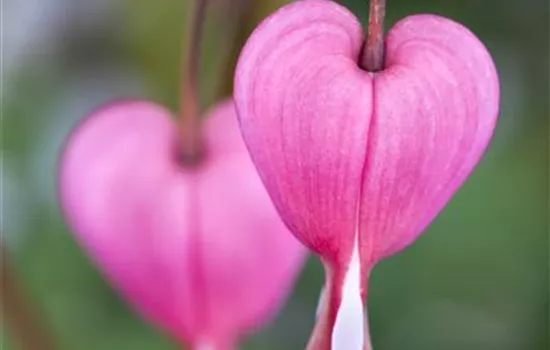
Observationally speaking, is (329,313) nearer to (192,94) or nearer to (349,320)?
(349,320)

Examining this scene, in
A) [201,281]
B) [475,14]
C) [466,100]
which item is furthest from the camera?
[475,14]

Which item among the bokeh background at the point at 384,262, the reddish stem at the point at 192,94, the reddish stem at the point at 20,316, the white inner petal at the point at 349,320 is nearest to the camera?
the white inner petal at the point at 349,320

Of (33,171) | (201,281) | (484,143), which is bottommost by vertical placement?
(33,171)

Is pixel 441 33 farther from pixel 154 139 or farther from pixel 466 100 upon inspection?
pixel 154 139

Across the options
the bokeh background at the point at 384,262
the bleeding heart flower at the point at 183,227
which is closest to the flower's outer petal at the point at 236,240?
the bleeding heart flower at the point at 183,227

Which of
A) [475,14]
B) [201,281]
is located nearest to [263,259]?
[201,281]

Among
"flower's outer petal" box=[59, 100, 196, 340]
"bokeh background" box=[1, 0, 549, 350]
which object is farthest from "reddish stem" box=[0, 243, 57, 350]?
"bokeh background" box=[1, 0, 549, 350]

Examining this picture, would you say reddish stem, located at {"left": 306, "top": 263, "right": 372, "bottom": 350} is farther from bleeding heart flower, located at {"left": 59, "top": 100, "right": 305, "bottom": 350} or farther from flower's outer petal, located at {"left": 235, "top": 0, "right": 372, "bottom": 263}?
bleeding heart flower, located at {"left": 59, "top": 100, "right": 305, "bottom": 350}

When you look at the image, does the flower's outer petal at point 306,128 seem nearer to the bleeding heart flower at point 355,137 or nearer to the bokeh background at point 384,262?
the bleeding heart flower at point 355,137
